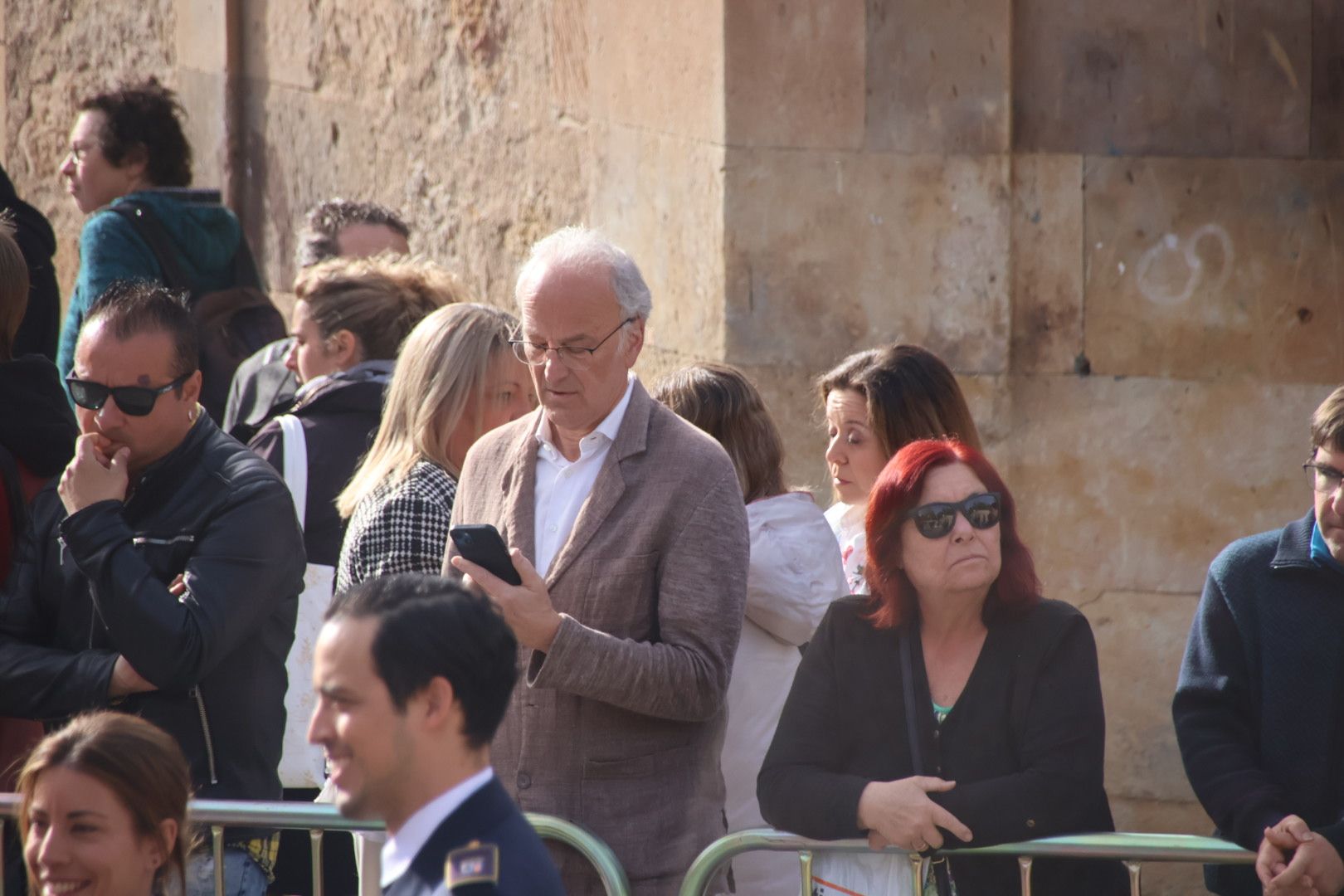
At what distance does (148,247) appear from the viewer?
6191 mm

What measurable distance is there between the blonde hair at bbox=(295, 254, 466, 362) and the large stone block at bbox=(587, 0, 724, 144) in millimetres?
1228

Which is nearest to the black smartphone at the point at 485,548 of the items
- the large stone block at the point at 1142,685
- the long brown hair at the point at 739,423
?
the long brown hair at the point at 739,423

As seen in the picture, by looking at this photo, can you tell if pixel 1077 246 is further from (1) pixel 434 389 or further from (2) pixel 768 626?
(1) pixel 434 389

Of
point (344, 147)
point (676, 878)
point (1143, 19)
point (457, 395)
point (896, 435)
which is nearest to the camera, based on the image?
point (676, 878)

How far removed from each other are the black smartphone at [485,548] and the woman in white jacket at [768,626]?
1.02 m

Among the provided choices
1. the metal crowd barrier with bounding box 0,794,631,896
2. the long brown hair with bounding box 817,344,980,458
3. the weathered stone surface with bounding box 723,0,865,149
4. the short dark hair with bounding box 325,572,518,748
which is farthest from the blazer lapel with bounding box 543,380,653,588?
the weathered stone surface with bounding box 723,0,865,149

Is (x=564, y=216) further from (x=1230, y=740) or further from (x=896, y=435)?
(x=1230, y=740)

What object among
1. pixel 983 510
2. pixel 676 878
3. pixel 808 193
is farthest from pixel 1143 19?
pixel 676 878

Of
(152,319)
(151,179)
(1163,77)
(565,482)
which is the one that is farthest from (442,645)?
(151,179)

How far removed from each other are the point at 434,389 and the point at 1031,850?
1665mm

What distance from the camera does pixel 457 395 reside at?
4184 millimetres

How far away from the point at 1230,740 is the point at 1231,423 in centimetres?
253

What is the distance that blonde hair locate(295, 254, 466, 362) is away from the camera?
5.15m

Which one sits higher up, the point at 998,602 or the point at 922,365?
the point at 922,365
